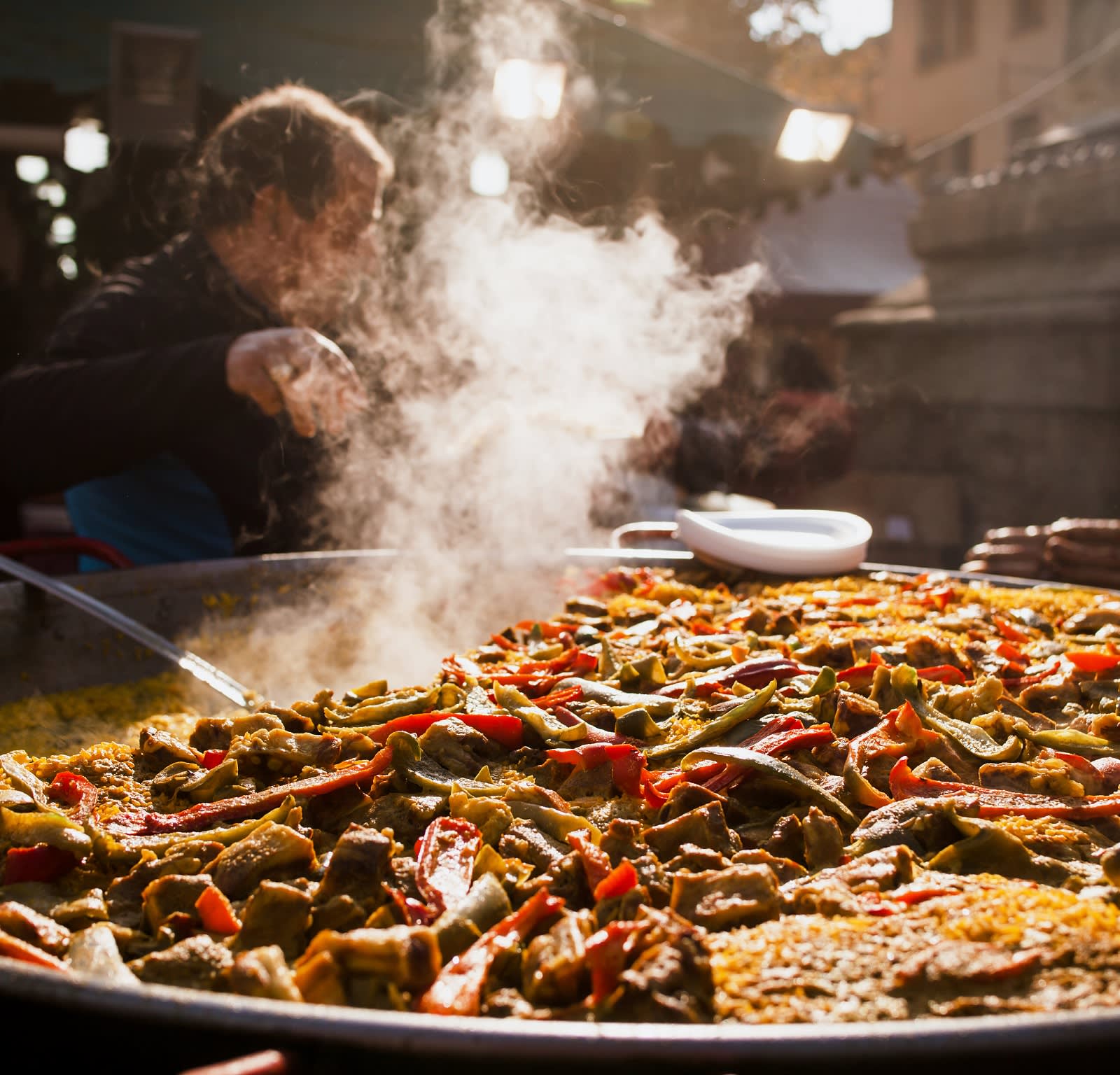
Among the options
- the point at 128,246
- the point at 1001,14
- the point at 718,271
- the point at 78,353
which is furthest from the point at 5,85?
the point at 1001,14

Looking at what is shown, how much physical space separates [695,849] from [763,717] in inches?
23.6

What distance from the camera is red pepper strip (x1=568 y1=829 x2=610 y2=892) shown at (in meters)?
1.60

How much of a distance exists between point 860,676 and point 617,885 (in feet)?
3.58

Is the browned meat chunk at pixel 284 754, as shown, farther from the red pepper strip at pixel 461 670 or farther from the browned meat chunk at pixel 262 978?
the browned meat chunk at pixel 262 978

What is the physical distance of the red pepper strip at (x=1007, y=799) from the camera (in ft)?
6.08

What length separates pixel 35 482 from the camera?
3.88m

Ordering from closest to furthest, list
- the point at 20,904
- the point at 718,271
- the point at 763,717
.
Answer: the point at 20,904 → the point at 763,717 → the point at 718,271

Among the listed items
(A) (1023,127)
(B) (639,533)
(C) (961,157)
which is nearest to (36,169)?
(B) (639,533)

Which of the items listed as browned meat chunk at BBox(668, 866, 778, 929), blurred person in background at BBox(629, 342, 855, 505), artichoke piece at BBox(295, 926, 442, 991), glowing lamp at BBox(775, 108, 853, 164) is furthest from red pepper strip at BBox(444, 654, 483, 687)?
glowing lamp at BBox(775, 108, 853, 164)

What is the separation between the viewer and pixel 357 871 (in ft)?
5.32

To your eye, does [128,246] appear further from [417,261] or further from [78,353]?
[78,353]

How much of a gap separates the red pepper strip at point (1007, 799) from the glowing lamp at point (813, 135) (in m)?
7.38

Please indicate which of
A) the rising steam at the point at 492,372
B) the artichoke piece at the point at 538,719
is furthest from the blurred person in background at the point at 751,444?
the artichoke piece at the point at 538,719

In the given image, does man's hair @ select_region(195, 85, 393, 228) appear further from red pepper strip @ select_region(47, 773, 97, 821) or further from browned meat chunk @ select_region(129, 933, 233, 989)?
browned meat chunk @ select_region(129, 933, 233, 989)
